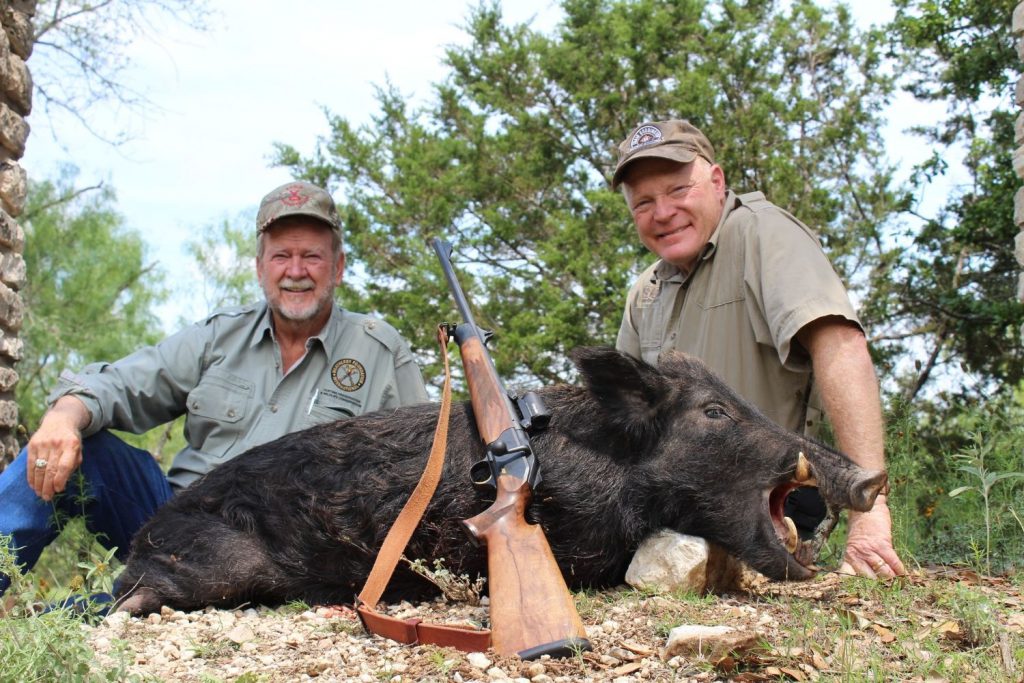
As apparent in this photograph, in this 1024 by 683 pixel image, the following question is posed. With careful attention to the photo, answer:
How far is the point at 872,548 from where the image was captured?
376cm

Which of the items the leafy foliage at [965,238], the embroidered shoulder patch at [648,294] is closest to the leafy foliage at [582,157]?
the leafy foliage at [965,238]

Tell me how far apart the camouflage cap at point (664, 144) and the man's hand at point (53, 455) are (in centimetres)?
275

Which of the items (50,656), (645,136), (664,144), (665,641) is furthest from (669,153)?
(50,656)

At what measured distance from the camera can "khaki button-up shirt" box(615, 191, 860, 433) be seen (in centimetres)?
426

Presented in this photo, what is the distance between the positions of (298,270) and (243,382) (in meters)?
0.67

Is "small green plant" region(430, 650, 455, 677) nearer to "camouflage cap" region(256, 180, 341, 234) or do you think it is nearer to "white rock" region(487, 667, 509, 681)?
"white rock" region(487, 667, 509, 681)

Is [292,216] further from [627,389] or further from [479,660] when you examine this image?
[479,660]

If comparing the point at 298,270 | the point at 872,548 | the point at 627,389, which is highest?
the point at 298,270

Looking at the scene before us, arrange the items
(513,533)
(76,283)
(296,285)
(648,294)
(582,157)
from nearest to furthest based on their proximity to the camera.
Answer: (513,533) → (296,285) → (648,294) → (582,157) → (76,283)

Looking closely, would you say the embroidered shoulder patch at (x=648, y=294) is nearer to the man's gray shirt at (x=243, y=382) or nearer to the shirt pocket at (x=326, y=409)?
the man's gray shirt at (x=243, y=382)

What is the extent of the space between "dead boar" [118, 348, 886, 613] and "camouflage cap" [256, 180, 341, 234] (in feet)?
5.21

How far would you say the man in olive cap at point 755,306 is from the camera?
3.98 m

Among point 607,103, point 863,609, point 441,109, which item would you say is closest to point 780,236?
point 863,609

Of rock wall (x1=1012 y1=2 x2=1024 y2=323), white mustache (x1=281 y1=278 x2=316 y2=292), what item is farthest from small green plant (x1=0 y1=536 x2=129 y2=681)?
rock wall (x1=1012 y1=2 x2=1024 y2=323)
